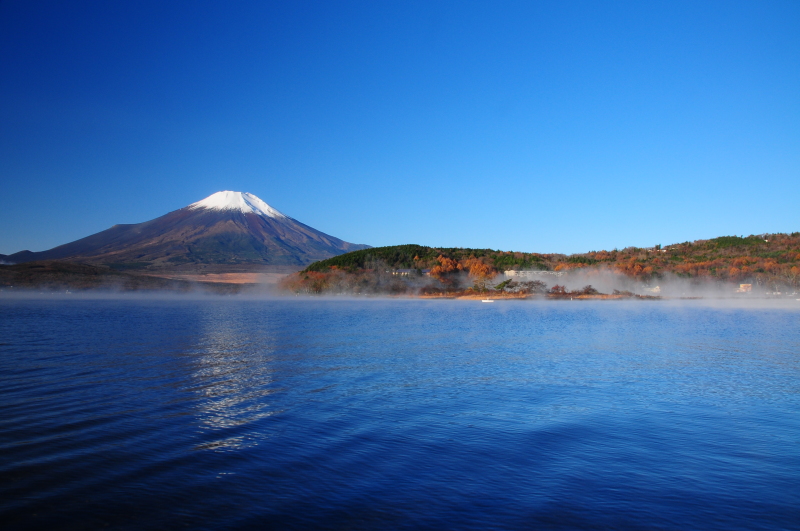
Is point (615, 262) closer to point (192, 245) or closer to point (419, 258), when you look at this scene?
point (419, 258)

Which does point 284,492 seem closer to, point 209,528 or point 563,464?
point 209,528

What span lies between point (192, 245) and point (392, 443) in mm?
160280

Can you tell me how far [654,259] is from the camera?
11388 cm

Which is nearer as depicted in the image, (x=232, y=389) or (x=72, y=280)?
(x=232, y=389)

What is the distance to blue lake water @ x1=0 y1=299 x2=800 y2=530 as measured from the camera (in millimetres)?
5695

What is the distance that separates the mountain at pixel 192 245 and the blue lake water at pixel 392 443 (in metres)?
131

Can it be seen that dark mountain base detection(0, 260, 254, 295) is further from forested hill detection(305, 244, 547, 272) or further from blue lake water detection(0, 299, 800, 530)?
blue lake water detection(0, 299, 800, 530)

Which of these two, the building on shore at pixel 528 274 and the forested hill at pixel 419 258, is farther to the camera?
the forested hill at pixel 419 258

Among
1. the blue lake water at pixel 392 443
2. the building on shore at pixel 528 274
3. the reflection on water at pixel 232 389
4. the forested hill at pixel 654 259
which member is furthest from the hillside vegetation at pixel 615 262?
the blue lake water at pixel 392 443

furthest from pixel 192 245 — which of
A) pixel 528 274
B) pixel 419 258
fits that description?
pixel 528 274

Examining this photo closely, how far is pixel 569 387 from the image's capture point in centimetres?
1262

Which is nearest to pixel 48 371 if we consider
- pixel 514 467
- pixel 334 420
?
pixel 334 420

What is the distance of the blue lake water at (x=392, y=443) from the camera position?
570 centimetres

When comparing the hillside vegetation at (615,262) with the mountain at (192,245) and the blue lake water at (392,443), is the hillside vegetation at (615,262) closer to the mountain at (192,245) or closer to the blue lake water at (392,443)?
the mountain at (192,245)
